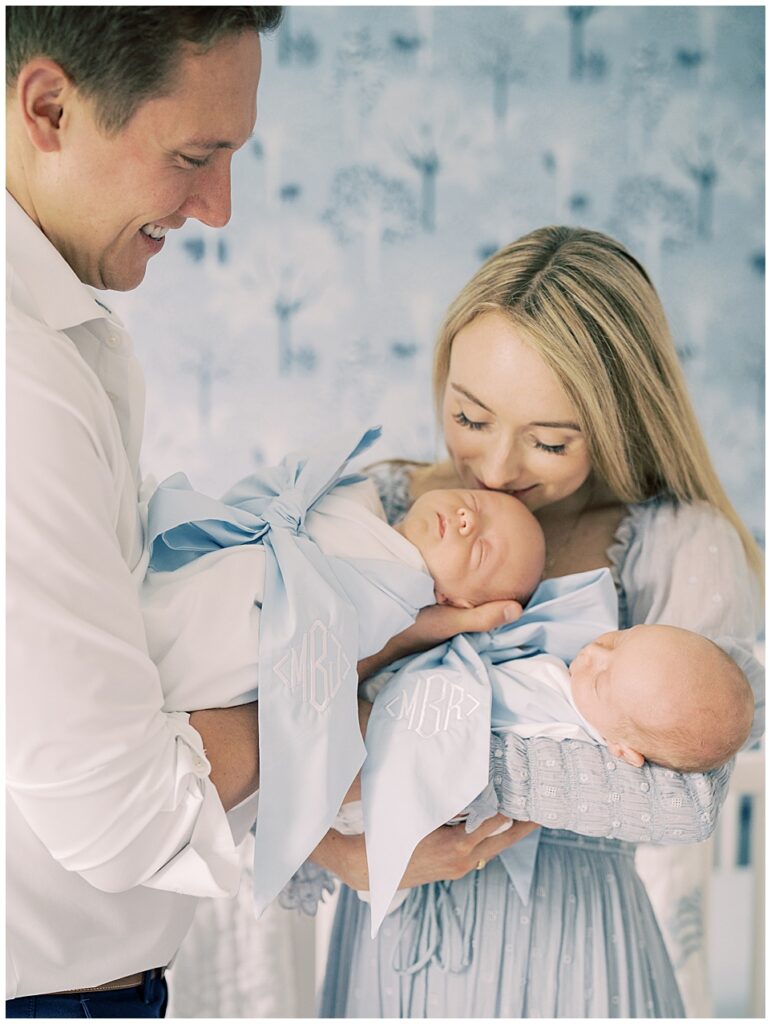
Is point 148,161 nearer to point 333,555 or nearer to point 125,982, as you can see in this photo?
point 333,555

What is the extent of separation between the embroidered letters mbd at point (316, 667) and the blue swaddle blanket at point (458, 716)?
5.0 inches

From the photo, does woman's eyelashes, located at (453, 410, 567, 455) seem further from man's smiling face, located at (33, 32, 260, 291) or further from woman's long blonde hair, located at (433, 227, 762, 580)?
man's smiling face, located at (33, 32, 260, 291)

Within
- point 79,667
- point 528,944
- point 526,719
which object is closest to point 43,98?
point 79,667

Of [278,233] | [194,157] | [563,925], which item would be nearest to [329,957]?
[563,925]

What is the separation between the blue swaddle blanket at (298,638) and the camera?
42.4 inches

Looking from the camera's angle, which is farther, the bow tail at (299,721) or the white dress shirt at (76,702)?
the bow tail at (299,721)

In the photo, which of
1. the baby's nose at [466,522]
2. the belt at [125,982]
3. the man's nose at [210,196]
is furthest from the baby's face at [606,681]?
the man's nose at [210,196]

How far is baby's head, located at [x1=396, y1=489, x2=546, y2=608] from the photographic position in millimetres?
1329

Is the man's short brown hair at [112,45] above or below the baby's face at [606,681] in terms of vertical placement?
above

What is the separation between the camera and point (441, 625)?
1333mm

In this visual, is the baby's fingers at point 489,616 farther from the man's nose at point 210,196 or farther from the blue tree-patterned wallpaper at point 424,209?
the blue tree-patterned wallpaper at point 424,209

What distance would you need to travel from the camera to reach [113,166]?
91 cm

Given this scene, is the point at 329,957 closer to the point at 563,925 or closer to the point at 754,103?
the point at 563,925

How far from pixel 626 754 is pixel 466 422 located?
53cm
